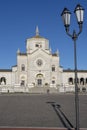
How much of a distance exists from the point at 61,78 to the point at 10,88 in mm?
15046

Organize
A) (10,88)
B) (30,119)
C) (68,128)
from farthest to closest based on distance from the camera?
1. (10,88)
2. (30,119)
3. (68,128)

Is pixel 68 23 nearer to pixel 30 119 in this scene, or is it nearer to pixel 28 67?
pixel 30 119

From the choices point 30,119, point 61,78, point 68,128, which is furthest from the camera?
point 61,78

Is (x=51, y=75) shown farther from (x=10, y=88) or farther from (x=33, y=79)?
(x=10, y=88)

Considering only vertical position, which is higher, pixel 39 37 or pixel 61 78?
pixel 39 37

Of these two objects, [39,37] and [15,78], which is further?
[39,37]

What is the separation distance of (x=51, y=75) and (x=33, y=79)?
5176 millimetres

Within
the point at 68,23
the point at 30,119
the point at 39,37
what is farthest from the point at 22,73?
the point at 68,23

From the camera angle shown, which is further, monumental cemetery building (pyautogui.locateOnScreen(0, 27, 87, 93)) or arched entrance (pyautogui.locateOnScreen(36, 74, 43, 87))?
arched entrance (pyautogui.locateOnScreen(36, 74, 43, 87))

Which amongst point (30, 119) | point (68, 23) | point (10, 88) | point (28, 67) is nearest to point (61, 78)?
point (28, 67)

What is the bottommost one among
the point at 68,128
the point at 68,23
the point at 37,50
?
the point at 68,128

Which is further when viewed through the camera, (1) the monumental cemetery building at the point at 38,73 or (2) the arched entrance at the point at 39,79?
(2) the arched entrance at the point at 39,79

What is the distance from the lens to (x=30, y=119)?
1795 cm

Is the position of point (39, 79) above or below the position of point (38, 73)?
below
